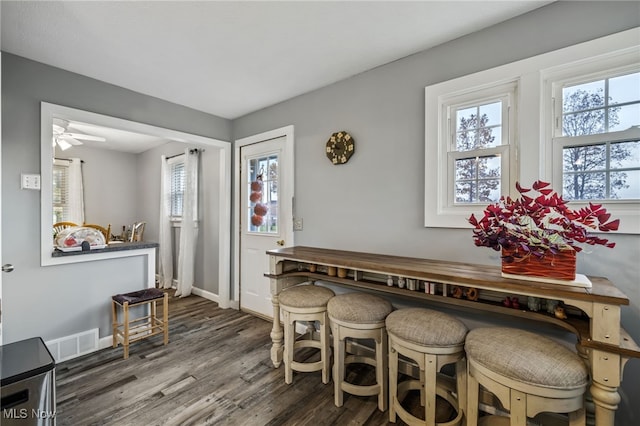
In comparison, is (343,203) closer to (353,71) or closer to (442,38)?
Result: (353,71)

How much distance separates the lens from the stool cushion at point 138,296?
2.47m

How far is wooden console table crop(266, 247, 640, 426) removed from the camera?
1093 millimetres

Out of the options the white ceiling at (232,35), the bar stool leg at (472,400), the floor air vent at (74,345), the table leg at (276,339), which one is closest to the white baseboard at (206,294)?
the floor air vent at (74,345)

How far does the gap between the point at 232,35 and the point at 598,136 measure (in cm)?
234

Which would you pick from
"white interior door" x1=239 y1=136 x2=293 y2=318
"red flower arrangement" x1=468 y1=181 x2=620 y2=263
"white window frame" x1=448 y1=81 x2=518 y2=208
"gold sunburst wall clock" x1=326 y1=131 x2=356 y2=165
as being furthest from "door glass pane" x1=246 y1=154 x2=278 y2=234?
"red flower arrangement" x1=468 y1=181 x2=620 y2=263

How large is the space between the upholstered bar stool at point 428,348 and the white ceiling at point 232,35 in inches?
73.2

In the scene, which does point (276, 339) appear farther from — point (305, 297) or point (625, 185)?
point (625, 185)

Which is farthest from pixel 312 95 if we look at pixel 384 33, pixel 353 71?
pixel 384 33

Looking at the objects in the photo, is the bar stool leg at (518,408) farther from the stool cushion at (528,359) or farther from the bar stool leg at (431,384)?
the bar stool leg at (431,384)

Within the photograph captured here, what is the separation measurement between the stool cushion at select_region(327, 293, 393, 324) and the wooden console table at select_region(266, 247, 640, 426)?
0.12 metres

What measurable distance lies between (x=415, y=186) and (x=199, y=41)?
6.27 ft

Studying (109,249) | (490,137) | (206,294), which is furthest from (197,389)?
(490,137)

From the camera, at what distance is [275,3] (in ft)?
5.21

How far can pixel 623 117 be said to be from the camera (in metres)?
1.47
